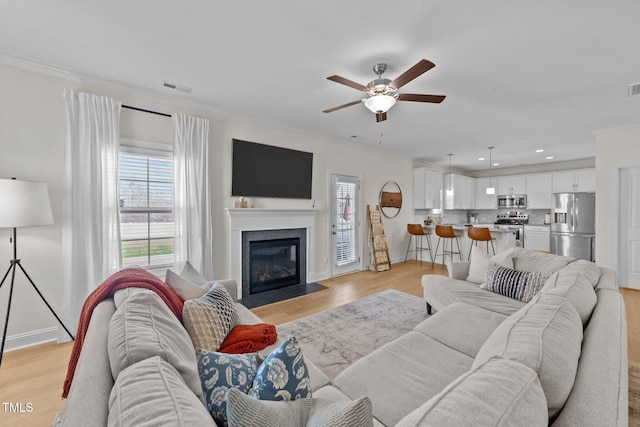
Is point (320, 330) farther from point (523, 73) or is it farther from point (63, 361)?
point (523, 73)

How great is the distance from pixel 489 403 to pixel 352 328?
233cm

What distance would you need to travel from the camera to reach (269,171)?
4.08 m

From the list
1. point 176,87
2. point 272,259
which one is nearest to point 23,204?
point 176,87

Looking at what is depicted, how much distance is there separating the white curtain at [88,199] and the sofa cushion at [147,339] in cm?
206

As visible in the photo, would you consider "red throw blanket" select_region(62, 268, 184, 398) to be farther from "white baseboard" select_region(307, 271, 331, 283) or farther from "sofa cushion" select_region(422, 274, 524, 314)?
"white baseboard" select_region(307, 271, 331, 283)

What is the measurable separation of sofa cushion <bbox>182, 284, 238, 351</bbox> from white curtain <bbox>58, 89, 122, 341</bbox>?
1761 mm

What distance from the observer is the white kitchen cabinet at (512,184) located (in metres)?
7.39

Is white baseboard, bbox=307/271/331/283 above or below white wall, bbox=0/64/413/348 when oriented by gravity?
below

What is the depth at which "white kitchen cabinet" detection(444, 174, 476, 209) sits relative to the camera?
7.41 meters

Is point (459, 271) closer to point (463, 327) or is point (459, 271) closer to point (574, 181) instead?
point (463, 327)

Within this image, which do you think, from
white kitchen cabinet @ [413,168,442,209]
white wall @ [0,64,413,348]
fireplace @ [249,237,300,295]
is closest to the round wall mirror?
white kitchen cabinet @ [413,168,442,209]

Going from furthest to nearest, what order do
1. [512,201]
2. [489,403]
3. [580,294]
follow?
[512,201] → [580,294] → [489,403]

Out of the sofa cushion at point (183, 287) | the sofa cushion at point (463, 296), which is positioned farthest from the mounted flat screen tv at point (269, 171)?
the sofa cushion at point (463, 296)

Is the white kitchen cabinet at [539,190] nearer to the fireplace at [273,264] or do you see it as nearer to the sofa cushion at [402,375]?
the fireplace at [273,264]
